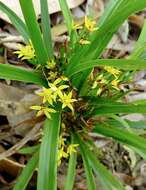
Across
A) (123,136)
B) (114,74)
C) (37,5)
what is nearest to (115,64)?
(114,74)

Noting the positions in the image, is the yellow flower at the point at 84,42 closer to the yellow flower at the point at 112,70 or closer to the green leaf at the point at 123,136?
the yellow flower at the point at 112,70

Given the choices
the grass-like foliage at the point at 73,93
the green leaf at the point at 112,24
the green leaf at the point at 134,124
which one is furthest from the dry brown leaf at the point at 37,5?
the green leaf at the point at 134,124

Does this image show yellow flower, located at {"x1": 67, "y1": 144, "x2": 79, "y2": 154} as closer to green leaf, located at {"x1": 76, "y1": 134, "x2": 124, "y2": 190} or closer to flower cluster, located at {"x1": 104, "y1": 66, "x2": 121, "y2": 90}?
green leaf, located at {"x1": 76, "y1": 134, "x2": 124, "y2": 190}

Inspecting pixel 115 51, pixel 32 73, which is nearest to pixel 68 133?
pixel 32 73

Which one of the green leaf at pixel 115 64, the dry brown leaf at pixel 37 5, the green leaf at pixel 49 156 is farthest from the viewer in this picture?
the dry brown leaf at pixel 37 5

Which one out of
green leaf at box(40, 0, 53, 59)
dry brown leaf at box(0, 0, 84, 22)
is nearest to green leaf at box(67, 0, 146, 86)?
green leaf at box(40, 0, 53, 59)

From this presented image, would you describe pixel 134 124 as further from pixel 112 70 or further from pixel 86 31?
pixel 86 31

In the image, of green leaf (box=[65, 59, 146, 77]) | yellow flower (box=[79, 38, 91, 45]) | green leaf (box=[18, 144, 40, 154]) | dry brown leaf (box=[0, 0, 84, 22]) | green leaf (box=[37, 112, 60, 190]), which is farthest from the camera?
dry brown leaf (box=[0, 0, 84, 22])
